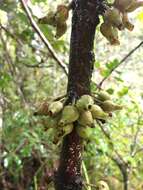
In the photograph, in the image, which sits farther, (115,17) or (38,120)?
(38,120)

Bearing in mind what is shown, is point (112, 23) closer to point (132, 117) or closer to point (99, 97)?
point (99, 97)

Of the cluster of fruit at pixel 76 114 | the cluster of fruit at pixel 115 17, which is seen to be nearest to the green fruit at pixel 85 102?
the cluster of fruit at pixel 76 114

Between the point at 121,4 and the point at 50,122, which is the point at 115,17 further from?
the point at 50,122

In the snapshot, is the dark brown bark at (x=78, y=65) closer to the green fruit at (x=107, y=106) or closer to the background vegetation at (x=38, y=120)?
the green fruit at (x=107, y=106)

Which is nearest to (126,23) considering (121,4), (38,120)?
(121,4)

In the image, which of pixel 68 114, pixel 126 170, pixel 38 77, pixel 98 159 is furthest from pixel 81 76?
pixel 38 77

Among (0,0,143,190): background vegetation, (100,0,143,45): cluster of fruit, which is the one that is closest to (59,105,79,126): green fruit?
(100,0,143,45): cluster of fruit
